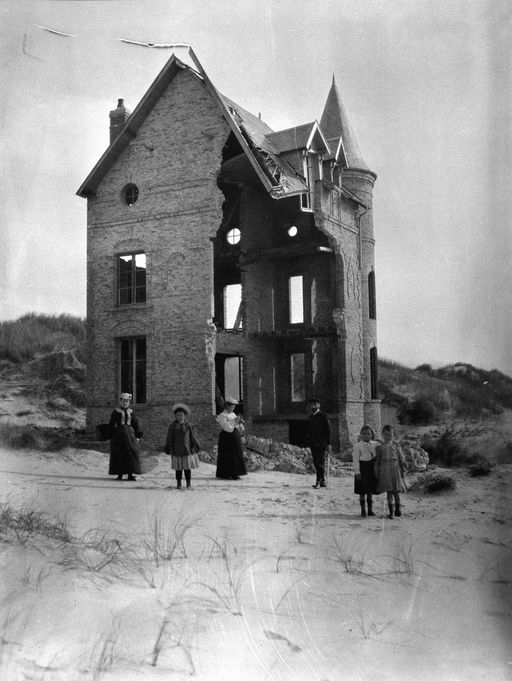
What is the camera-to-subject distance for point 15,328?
19.5ft

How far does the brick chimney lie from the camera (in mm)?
6036

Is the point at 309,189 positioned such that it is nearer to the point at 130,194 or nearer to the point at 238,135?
the point at 238,135

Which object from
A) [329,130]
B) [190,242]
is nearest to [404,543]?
[329,130]

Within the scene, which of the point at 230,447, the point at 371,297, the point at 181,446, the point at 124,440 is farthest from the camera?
the point at 230,447

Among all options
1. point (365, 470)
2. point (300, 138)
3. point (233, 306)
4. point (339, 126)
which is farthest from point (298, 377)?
point (339, 126)

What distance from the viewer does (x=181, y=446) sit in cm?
682

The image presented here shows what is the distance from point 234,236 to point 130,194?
2.88 metres

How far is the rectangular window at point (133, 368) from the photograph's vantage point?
7918mm

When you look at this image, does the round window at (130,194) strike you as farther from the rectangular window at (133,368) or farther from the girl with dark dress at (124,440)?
the girl with dark dress at (124,440)

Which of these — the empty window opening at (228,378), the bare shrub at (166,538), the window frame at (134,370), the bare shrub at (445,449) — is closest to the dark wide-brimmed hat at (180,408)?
the window frame at (134,370)

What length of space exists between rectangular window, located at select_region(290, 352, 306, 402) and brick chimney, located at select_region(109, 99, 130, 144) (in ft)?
13.1

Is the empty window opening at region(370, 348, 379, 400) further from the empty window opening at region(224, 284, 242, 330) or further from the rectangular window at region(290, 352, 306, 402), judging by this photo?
the empty window opening at region(224, 284, 242, 330)

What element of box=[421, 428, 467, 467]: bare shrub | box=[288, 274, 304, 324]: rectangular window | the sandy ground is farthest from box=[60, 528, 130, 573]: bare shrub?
box=[288, 274, 304, 324]: rectangular window

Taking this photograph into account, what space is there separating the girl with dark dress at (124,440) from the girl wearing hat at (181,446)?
38 cm
